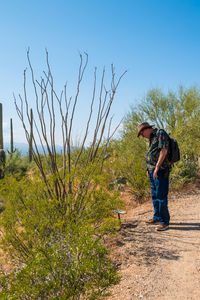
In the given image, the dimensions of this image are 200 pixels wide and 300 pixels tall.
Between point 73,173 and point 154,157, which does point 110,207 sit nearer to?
point 73,173

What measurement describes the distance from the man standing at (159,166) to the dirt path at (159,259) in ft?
1.15

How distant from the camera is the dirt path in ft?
9.57

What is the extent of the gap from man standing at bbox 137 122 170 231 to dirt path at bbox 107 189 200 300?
352mm

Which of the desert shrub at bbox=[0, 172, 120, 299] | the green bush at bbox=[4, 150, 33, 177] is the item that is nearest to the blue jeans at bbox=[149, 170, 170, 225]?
the desert shrub at bbox=[0, 172, 120, 299]

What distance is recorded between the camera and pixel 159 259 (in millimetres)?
3615

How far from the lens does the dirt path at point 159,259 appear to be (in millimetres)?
2918

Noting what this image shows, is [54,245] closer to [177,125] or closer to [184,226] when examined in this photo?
[184,226]

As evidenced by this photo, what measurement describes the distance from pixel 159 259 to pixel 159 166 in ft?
4.40

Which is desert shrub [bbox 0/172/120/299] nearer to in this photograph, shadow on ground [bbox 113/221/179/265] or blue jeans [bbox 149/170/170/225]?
shadow on ground [bbox 113/221/179/265]

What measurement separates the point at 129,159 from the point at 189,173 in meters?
1.82

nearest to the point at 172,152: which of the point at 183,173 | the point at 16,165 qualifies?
the point at 183,173

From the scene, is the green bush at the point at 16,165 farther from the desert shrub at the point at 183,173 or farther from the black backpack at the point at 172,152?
the black backpack at the point at 172,152

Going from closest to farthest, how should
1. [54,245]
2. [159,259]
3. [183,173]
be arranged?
1. [54,245]
2. [159,259]
3. [183,173]

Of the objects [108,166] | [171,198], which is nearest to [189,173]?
[171,198]
